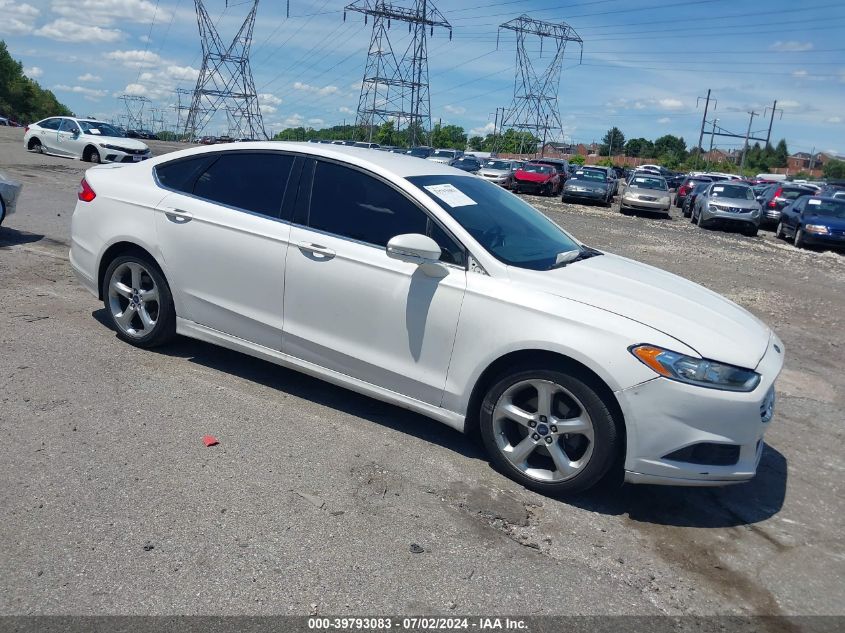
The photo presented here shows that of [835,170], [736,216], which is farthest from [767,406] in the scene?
[835,170]

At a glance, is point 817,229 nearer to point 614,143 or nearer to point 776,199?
point 776,199

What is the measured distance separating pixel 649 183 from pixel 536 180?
682cm

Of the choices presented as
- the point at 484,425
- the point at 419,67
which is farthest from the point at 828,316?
the point at 419,67

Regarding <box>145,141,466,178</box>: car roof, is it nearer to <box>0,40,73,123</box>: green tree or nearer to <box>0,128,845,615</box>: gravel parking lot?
<box>0,128,845,615</box>: gravel parking lot

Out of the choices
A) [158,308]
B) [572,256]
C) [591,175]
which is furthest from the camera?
[591,175]

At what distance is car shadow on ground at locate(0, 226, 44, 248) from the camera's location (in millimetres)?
9119

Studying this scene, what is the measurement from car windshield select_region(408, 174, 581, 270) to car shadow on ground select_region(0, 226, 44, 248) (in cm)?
661

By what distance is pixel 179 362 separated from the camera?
5.43 m

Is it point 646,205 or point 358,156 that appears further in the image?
point 646,205

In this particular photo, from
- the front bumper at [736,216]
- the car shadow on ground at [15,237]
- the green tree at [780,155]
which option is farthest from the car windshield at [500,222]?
the green tree at [780,155]

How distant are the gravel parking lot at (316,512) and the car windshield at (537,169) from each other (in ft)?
92.8

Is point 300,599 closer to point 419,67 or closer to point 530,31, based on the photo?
point 419,67

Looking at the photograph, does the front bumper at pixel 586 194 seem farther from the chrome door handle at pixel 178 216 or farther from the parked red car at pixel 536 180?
the chrome door handle at pixel 178 216

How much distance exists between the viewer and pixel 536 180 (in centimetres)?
3272
